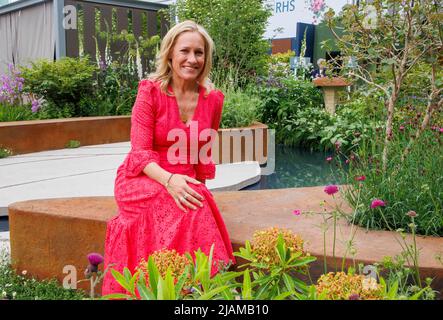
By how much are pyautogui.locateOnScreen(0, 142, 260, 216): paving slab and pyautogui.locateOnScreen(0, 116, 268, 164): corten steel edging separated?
0.53ft

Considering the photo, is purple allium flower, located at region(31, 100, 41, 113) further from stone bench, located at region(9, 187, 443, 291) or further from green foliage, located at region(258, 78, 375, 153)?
stone bench, located at region(9, 187, 443, 291)

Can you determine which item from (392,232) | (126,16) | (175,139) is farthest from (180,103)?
(126,16)

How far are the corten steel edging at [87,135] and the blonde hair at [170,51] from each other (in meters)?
3.61

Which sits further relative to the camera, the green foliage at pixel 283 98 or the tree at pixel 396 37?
the green foliage at pixel 283 98

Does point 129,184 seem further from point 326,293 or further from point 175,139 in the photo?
point 326,293

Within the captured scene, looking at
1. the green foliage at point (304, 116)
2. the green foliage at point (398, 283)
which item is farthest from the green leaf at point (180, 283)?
the green foliage at point (304, 116)

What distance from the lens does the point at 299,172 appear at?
580 centimetres

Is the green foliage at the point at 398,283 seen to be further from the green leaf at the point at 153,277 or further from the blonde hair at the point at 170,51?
the blonde hair at the point at 170,51

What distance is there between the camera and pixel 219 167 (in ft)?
19.1

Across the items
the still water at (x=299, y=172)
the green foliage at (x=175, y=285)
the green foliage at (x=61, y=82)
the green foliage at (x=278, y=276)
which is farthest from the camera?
the green foliage at (x=61, y=82)

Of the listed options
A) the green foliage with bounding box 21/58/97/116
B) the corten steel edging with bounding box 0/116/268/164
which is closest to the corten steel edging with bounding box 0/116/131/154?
the corten steel edging with bounding box 0/116/268/164

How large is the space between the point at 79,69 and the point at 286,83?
10.9ft

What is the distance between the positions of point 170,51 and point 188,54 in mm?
97

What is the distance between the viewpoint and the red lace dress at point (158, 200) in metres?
2.01
